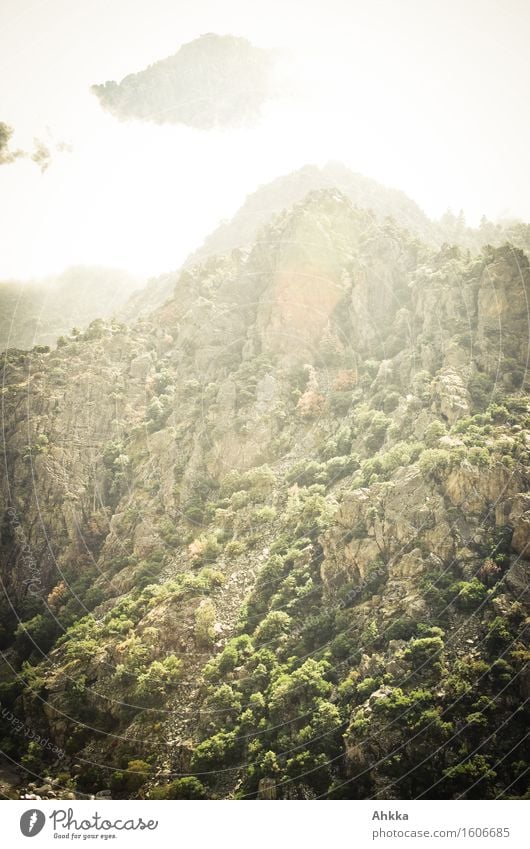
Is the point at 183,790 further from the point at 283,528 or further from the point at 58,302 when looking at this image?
the point at 58,302

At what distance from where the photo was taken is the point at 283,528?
6556 centimetres

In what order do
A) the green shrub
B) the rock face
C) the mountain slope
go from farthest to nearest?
the mountain slope < the rock face < the green shrub

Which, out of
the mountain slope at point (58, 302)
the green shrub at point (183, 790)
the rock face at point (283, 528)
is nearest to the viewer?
the green shrub at point (183, 790)

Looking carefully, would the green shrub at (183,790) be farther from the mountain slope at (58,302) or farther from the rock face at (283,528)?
the mountain slope at (58,302)

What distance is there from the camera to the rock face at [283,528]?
1660 inches

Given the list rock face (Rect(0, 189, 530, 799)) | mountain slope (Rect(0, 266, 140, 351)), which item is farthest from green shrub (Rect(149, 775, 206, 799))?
mountain slope (Rect(0, 266, 140, 351))

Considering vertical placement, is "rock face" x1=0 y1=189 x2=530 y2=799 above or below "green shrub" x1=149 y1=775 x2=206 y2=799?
above

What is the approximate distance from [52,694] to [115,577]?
1696cm

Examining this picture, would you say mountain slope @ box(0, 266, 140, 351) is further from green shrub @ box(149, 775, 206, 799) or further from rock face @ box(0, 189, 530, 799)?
green shrub @ box(149, 775, 206, 799)

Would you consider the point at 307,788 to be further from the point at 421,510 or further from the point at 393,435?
the point at 393,435

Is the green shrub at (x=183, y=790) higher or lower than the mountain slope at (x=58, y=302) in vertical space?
lower

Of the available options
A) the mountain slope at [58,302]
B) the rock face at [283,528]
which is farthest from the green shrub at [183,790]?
the mountain slope at [58,302]

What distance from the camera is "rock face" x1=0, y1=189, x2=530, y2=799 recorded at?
4216 cm

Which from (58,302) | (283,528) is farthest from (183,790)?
(58,302)
